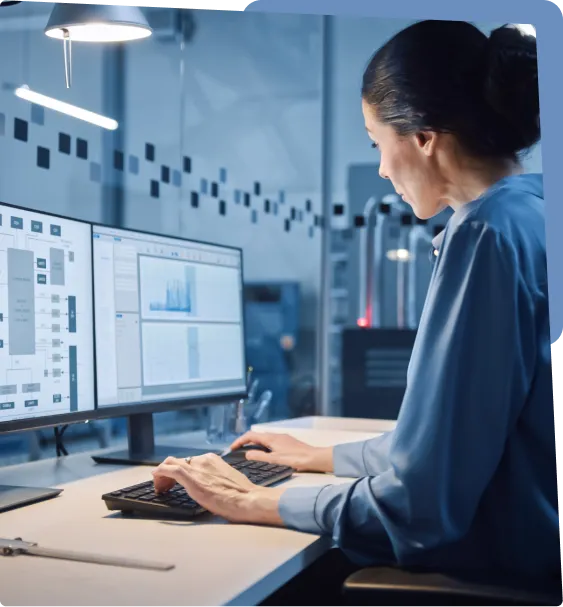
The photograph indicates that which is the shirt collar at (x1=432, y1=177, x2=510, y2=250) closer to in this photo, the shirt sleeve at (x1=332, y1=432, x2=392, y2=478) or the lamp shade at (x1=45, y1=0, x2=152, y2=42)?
the shirt sleeve at (x1=332, y1=432, x2=392, y2=478)

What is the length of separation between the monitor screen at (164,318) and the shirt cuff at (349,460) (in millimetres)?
367

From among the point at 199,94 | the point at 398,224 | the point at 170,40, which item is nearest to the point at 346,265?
the point at 398,224

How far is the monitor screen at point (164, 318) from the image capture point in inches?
60.6

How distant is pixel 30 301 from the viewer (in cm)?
133

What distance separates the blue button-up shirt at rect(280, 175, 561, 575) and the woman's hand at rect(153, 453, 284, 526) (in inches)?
4.5

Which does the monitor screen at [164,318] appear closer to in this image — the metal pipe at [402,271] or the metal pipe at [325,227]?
the metal pipe at [402,271]

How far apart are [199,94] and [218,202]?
2.51 ft

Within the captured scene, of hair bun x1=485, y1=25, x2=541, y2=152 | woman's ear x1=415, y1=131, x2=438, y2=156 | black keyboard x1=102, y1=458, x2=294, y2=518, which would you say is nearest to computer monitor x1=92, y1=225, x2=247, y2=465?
black keyboard x1=102, y1=458, x2=294, y2=518

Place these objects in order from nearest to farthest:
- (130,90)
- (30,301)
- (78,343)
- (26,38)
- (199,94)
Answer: (30,301) < (78,343) < (26,38) < (130,90) < (199,94)

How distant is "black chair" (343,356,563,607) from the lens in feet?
2.95

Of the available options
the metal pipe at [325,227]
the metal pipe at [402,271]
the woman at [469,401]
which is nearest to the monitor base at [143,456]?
the woman at [469,401]

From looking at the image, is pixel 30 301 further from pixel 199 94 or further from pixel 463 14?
pixel 199 94

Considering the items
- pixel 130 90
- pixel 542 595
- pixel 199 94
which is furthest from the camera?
pixel 199 94

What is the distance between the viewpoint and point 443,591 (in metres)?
0.91
